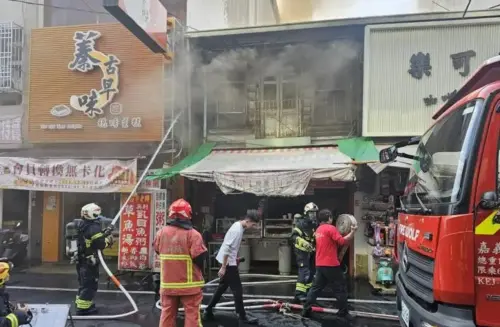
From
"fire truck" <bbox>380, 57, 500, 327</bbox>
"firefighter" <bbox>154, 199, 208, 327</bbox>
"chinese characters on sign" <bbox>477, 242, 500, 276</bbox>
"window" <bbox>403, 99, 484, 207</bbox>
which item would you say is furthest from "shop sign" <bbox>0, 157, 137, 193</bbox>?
"chinese characters on sign" <bbox>477, 242, 500, 276</bbox>

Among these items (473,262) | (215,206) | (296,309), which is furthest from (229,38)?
(473,262)

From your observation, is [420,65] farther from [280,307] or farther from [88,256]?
[88,256]

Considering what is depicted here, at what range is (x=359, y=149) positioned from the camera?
9.27 metres

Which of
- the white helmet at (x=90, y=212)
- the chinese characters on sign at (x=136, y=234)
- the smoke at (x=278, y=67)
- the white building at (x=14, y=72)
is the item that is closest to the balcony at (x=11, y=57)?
the white building at (x=14, y=72)

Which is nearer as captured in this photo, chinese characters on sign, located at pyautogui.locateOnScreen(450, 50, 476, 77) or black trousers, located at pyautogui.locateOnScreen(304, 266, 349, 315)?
black trousers, located at pyautogui.locateOnScreen(304, 266, 349, 315)

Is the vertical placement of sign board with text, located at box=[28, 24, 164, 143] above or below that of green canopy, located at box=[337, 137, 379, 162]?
above

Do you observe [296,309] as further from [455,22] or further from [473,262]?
[455,22]

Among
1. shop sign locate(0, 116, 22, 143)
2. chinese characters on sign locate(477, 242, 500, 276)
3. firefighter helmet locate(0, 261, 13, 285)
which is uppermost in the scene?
shop sign locate(0, 116, 22, 143)

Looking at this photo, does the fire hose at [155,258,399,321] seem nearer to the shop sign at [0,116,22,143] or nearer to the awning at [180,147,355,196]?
the awning at [180,147,355,196]

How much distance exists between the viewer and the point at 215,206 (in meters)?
11.9

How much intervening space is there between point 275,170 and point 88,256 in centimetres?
380

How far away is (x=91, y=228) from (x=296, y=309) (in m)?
3.64

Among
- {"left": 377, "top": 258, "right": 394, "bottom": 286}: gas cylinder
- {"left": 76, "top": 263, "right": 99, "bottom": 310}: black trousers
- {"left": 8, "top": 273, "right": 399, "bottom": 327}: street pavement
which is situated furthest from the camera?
{"left": 377, "top": 258, "right": 394, "bottom": 286}: gas cylinder

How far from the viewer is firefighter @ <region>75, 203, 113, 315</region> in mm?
7074
